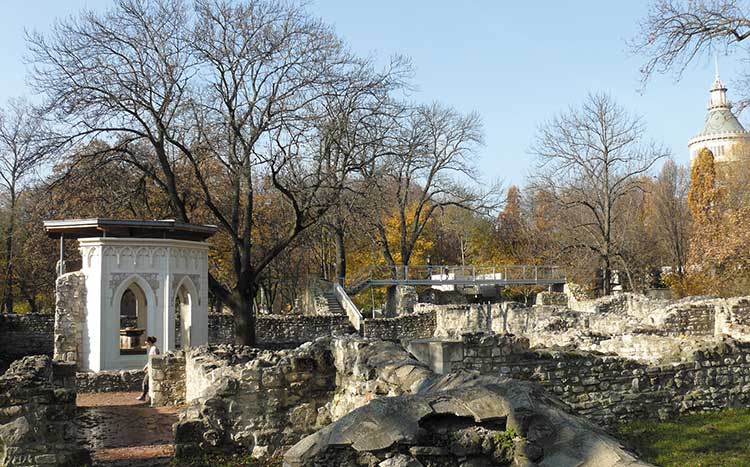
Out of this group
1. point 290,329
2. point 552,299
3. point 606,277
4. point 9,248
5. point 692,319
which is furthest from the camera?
point 552,299

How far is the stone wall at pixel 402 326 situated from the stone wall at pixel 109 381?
1239cm

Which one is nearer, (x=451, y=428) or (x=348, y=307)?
(x=451, y=428)

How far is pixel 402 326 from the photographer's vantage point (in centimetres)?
2961

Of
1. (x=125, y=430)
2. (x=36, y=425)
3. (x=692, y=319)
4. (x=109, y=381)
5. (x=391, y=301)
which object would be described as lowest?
(x=125, y=430)

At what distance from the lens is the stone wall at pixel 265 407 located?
8.42 metres

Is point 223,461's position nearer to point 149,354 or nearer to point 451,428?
point 451,428

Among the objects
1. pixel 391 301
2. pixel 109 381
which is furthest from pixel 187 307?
pixel 391 301

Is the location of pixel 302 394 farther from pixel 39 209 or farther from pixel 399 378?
pixel 39 209

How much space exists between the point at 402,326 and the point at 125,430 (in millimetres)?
18902

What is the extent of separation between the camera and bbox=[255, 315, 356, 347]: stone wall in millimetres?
28547

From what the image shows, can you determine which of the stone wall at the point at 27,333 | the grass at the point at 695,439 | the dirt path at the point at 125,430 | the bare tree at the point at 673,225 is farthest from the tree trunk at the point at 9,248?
the bare tree at the point at 673,225

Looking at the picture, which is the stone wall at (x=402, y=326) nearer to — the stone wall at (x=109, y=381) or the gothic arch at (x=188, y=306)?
the gothic arch at (x=188, y=306)

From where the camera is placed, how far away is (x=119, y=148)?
2119 cm

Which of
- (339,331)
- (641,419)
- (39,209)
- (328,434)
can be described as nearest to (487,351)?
(641,419)
